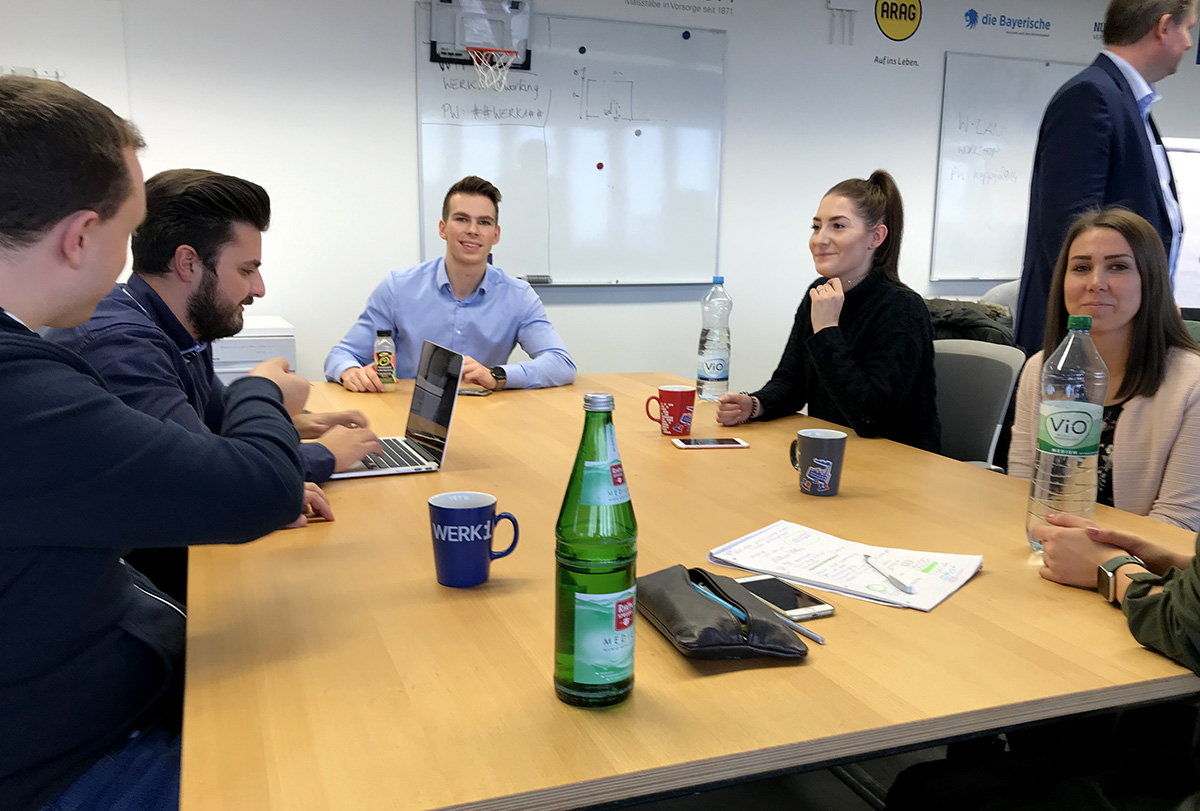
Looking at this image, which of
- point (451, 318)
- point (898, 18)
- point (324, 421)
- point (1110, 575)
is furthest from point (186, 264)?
point (898, 18)

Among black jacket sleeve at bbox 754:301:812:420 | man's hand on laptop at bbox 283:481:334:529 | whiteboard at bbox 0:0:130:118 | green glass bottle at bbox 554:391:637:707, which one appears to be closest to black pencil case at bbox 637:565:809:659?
green glass bottle at bbox 554:391:637:707

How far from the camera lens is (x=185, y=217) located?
1.62m

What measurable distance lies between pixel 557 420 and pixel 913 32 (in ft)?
13.2

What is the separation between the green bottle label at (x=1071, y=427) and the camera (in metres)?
1.14

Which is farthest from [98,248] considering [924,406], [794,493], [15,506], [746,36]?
[746,36]

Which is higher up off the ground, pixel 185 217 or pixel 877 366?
pixel 185 217

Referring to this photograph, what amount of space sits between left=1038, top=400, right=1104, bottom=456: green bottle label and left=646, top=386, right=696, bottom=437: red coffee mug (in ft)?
2.80

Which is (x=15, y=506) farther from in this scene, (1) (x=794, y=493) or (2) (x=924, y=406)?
(2) (x=924, y=406)

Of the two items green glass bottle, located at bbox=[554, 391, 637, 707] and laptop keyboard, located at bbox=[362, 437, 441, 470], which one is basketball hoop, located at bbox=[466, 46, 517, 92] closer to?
laptop keyboard, located at bbox=[362, 437, 441, 470]

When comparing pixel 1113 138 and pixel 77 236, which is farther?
pixel 1113 138

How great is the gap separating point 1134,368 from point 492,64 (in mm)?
3365

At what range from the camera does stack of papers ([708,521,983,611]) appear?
42.3 inches

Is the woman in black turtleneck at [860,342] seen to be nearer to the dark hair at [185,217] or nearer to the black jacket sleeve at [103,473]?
the dark hair at [185,217]

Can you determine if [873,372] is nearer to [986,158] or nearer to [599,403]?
[599,403]
